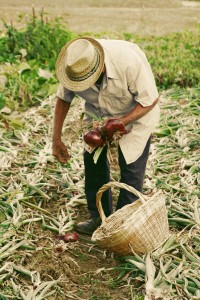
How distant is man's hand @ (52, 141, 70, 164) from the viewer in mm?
3760

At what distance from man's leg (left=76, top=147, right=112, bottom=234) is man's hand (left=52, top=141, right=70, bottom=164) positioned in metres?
0.17

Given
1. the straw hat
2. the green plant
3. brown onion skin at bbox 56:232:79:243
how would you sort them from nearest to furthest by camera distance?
the straw hat → brown onion skin at bbox 56:232:79:243 → the green plant

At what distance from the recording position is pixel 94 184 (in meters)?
3.81

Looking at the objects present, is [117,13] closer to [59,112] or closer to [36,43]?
[36,43]

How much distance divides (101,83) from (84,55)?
0.81 feet

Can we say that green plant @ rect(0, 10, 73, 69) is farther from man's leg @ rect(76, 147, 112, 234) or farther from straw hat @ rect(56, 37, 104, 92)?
straw hat @ rect(56, 37, 104, 92)

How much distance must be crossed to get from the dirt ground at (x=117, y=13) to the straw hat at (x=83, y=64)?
6090 millimetres

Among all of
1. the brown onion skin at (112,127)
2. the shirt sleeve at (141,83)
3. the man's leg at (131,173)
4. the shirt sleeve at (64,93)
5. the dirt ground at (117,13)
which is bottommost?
the dirt ground at (117,13)

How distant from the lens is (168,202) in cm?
412

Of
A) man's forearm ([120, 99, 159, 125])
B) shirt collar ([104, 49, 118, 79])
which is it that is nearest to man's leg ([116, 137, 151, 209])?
man's forearm ([120, 99, 159, 125])

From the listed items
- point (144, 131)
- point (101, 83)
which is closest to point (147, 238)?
point (144, 131)

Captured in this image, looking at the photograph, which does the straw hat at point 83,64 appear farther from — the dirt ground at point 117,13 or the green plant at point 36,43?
the dirt ground at point 117,13

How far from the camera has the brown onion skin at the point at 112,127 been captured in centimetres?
323

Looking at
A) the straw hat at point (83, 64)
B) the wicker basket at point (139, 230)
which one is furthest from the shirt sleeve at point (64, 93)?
the wicker basket at point (139, 230)
